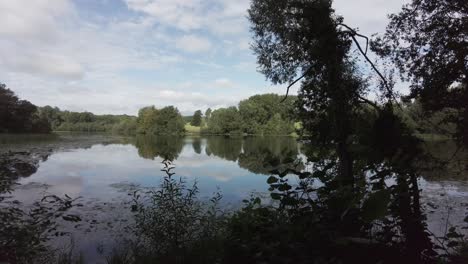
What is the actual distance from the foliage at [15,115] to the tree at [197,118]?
52983mm

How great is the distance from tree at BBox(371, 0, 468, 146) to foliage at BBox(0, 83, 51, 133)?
5157cm

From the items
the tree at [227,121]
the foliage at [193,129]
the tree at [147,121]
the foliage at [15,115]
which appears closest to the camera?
the foliage at [15,115]

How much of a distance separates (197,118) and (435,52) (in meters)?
101

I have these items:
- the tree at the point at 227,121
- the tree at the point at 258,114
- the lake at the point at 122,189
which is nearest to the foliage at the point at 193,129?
the tree at the point at 227,121

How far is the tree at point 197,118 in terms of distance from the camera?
107444 millimetres

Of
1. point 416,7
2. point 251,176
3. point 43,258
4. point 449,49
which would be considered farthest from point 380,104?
point 251,176

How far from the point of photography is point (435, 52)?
324 inches

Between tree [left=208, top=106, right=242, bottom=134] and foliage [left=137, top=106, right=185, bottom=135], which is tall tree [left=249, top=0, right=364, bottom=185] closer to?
tree [left=208, top=106, right=242, bottom=134]

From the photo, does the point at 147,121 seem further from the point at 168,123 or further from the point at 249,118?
the point at 249,118

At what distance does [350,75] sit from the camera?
8.64 meters

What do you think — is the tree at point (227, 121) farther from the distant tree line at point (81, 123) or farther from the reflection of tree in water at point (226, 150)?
the reflection of tree in water at point (226, 150)

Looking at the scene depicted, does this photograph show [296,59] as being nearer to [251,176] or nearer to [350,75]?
[350,75]

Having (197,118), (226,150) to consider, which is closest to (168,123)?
(197,118)

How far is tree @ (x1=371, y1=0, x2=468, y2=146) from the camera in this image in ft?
25.4
